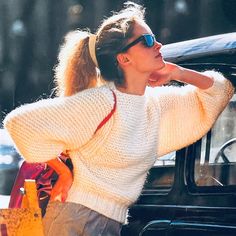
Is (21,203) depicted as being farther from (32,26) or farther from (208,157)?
(32,26)

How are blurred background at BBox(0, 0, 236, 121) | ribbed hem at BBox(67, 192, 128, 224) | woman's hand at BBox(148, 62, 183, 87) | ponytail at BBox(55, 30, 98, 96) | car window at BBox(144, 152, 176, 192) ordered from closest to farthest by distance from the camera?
1. ribbed hem at BBox(67, 192, 128, 224)
2. ponytail at BBox(55, 30, 98, 96)
3. woman's hand at BBox(148, 62, 183, 87)
4. car window at BBox(144, 152, 176, 192)
5. blurred background at BBox(0, 0, 236, 121)

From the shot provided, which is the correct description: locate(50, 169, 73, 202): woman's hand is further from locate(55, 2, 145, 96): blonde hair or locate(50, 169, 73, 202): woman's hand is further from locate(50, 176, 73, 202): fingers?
locate(55, 2, 145, 96): blonde hair

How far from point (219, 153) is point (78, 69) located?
30.4 inches

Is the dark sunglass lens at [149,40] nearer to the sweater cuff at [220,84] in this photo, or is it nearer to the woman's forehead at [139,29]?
the woman's forehead at [139,29]

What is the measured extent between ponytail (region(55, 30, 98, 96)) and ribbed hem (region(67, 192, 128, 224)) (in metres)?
0.45

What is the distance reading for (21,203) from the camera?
375cm

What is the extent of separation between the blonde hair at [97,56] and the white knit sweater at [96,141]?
0.08m

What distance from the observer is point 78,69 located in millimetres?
3566

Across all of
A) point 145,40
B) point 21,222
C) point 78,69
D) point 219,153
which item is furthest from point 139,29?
point 21,222

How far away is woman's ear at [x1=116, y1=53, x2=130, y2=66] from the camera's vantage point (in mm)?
3523

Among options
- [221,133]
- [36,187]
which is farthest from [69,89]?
[221,133]

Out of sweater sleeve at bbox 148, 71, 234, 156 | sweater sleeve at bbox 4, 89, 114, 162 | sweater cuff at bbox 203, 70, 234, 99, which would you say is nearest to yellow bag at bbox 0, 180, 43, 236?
sweater sleeve at bbox 4, 89, 114, 162

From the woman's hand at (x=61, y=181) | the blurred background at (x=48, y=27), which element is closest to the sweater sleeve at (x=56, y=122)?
the woman's hand at (x=61, y=181)

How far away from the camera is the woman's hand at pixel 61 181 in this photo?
3486 mm
